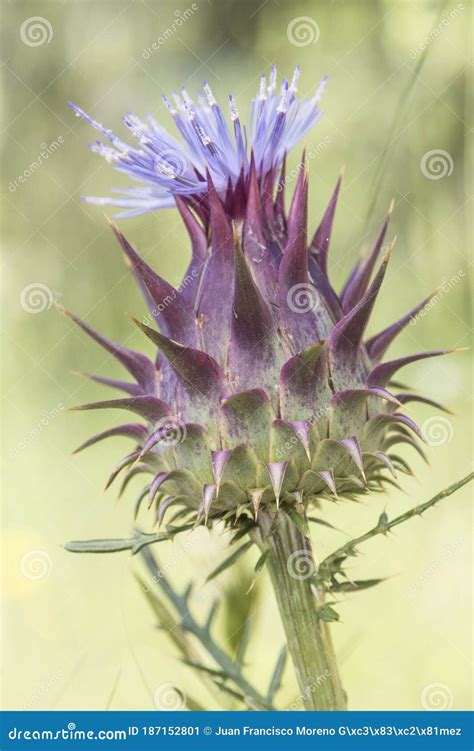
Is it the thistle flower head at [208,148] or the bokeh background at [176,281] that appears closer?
the thistle flower head at [208,148]

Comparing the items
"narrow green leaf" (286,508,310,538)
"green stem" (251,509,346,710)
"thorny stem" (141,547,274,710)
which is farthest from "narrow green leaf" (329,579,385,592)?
"thorny stem" (141,547,274,710)

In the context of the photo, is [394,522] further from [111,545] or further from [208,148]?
[208,148]

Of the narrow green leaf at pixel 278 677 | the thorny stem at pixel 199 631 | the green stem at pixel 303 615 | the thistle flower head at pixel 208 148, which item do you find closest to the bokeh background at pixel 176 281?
the thorny stem at pixel 199 631

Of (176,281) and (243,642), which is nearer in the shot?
(243,642)

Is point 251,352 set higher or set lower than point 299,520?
higher

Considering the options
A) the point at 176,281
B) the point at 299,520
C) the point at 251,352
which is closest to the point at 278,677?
the point at 299,520

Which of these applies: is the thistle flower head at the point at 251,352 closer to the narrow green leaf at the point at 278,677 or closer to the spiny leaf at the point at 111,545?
the spiny leaf at the point at 111,545

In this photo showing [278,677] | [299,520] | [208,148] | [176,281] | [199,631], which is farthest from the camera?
[176,281]

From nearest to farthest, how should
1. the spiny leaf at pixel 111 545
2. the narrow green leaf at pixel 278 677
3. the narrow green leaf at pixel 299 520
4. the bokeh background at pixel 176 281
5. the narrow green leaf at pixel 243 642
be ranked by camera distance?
the narrow green leaf at pixel 299 520 → the spiny leaf at pixel 111 545 → the narrow green leaf at pixel 278 677 → the narrow green leaf at pixel 243 642 → the bokeh background at pixel 176 281

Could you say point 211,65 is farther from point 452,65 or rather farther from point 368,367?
point 368,367
